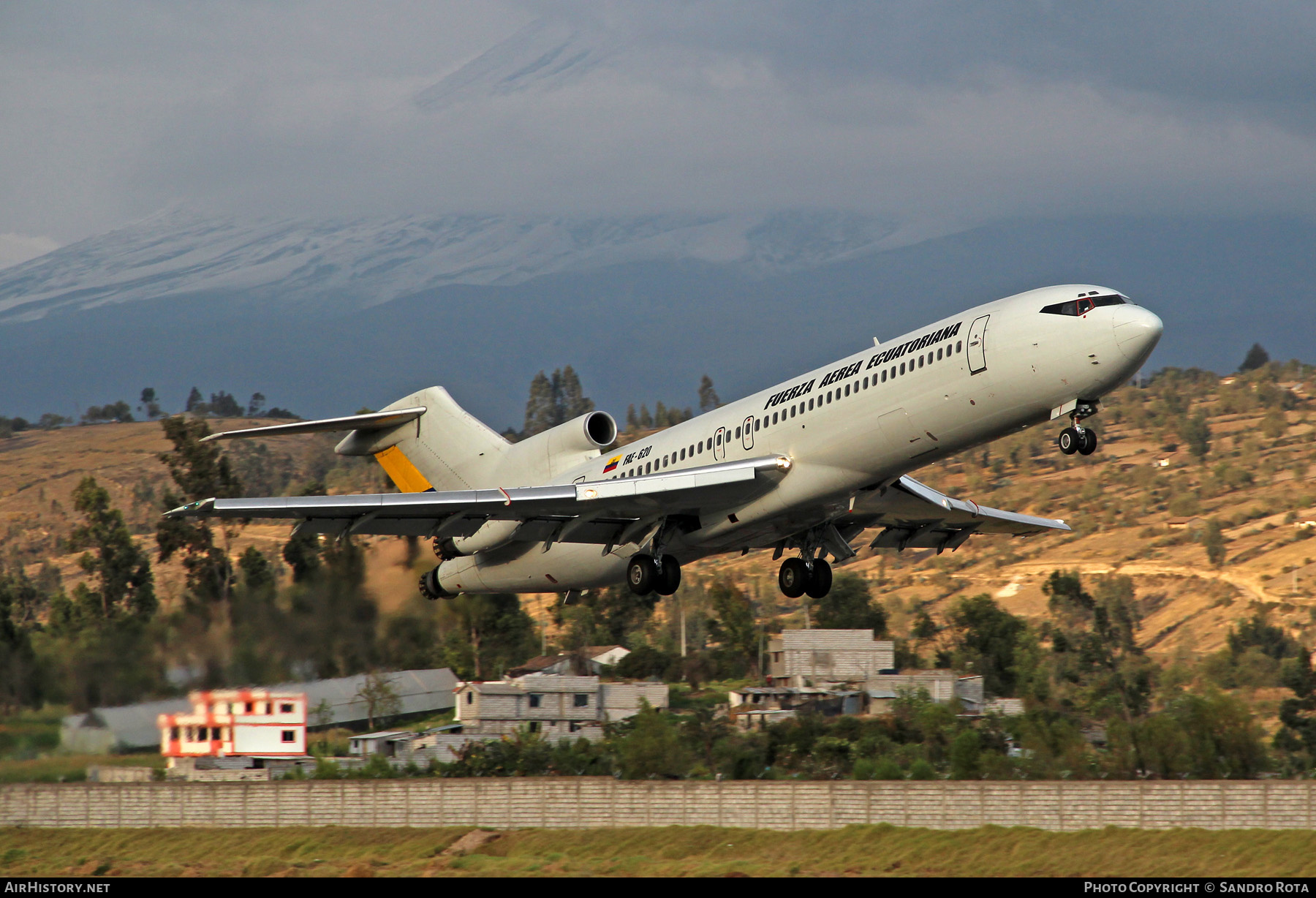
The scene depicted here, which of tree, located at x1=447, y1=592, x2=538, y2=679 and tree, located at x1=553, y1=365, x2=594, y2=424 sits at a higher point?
tree, located at x1=553, y1=365, x2=594, y2=424

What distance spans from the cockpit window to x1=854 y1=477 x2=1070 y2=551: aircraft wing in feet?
18.0

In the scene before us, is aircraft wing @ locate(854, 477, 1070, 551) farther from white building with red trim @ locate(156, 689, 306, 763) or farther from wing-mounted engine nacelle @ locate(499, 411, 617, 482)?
white building with red trim @ locate(156, 689, 306, 763)

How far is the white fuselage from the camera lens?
73.4 ft

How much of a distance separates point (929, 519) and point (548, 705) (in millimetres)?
33345

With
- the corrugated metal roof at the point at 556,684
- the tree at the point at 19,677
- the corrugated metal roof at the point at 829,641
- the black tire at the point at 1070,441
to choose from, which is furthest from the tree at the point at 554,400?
the black tire at the point at 1070,441

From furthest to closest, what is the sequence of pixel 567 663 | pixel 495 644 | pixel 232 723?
1. pixel 495 644
2. pixel 567 663
3. pixel 232 723

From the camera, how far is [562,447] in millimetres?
30797

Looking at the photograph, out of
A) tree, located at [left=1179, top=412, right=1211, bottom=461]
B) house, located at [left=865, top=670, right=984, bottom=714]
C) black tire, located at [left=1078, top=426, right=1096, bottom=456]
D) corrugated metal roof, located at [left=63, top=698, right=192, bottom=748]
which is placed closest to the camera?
black tire, located at [left=1078, top=426, right=1096, bottom=456]

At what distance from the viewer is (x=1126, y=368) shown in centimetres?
2228

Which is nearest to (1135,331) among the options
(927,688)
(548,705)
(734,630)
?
(927,688)

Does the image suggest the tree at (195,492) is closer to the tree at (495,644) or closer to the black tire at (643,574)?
the tree at (495,644)

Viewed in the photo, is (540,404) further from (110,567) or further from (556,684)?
(556,684)

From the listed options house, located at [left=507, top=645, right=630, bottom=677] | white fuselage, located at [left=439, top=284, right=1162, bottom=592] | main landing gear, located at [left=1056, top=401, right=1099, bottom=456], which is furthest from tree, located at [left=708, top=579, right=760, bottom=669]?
main landing gear, located at [left=1056, top=401, right=1099, bottom=456]

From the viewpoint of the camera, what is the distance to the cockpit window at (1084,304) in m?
22.5
